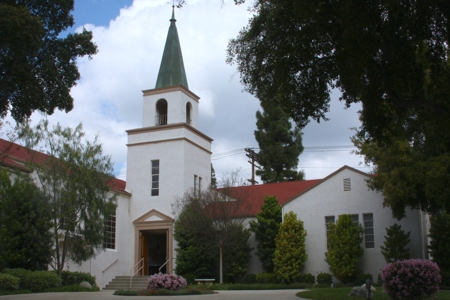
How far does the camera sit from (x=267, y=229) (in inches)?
1146

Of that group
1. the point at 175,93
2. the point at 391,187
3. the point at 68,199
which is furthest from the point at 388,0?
the point at 175,93

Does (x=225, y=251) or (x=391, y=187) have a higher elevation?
(x=391, y=187)

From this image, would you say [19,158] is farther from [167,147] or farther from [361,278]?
[361,278]

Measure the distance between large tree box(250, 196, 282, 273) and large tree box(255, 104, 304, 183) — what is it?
1660cm

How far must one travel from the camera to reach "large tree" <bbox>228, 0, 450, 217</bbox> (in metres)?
11.6

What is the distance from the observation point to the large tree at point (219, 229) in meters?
28.3

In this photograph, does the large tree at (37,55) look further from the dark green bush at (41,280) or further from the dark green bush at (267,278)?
the dark green bush at (267,278)

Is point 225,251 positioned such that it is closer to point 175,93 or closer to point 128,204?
point 128,204

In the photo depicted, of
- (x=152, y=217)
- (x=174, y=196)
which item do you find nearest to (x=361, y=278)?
(x=174, y=196)

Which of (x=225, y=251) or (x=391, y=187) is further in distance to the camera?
(x=225, y=251)

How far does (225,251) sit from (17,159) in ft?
39.0

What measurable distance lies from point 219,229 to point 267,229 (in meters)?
2.75

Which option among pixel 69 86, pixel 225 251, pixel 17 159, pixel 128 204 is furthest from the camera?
pixel 128 204

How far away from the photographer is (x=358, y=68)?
1202 cm
